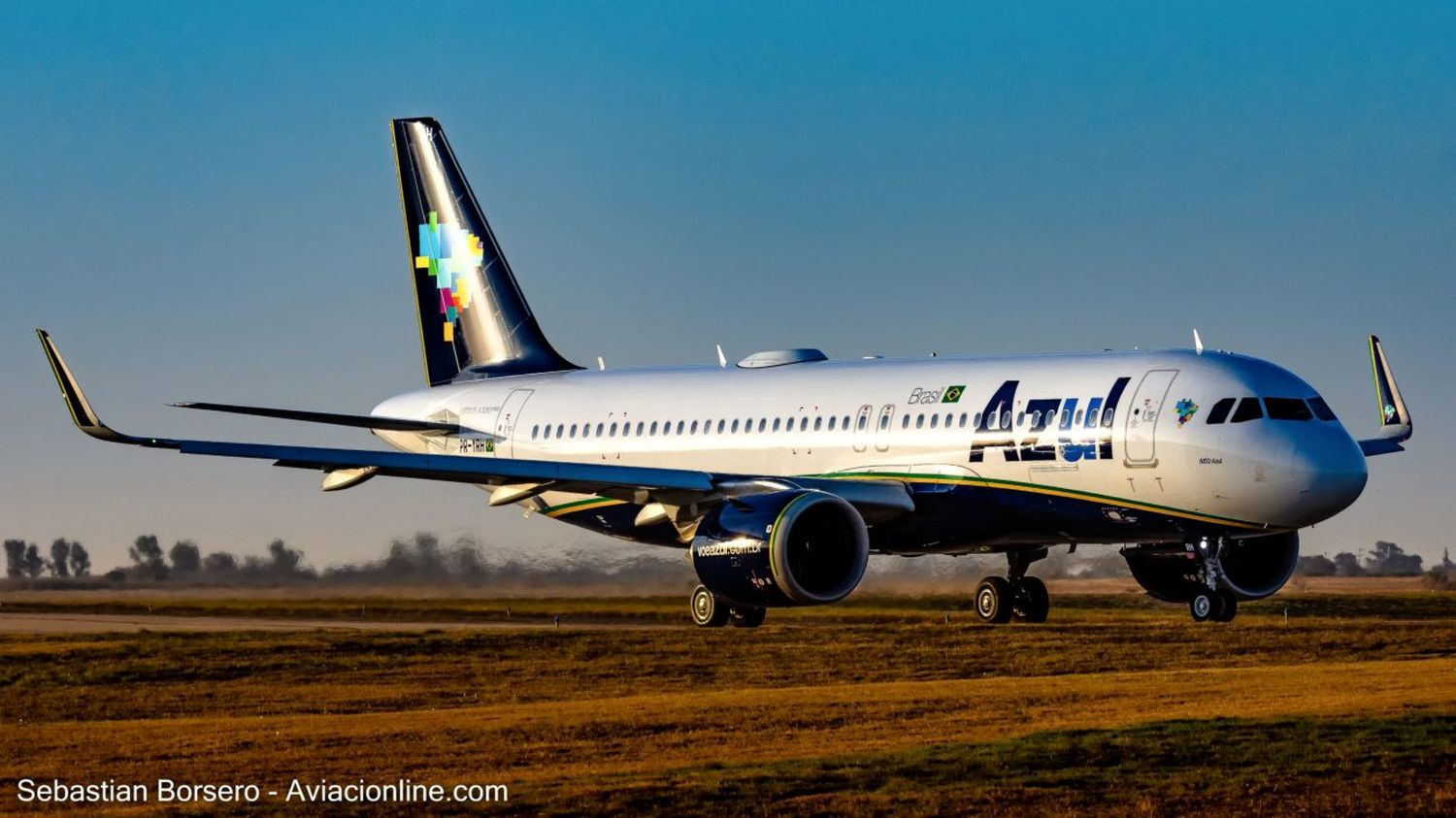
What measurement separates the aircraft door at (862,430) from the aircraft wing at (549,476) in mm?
665

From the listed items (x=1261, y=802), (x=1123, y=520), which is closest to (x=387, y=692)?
(x=1123, y=520)

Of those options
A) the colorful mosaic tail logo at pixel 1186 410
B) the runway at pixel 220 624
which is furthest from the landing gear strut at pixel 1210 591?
the runway at pixel 220 624

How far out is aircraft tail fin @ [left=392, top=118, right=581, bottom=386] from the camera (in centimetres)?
4638

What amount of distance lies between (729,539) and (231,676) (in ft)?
27.0

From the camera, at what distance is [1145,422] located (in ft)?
110

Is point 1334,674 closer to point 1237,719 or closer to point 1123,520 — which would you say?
point 1123,520

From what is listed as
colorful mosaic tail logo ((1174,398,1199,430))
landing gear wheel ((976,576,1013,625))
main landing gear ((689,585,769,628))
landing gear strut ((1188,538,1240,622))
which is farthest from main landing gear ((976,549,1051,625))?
colorful mosaic tail logo ((1174,398,1199,430))

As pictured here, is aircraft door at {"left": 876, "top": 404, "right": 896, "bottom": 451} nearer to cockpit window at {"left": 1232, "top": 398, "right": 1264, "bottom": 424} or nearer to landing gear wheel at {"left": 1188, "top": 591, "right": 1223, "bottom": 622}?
landing gear wheel at {"left": 1188, "top": 591, "right": 1223, "bottom": 622}

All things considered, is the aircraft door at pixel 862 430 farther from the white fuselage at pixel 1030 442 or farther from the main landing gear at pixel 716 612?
the main landing gear at pixel 716 612

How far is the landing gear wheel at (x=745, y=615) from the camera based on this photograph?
40.0 meters

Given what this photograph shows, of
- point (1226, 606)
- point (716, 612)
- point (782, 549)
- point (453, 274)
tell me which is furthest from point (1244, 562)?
point (453, 274)

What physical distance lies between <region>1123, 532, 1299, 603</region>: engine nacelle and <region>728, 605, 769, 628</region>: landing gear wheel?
22.2ft

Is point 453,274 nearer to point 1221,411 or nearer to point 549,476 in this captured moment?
point 549,476

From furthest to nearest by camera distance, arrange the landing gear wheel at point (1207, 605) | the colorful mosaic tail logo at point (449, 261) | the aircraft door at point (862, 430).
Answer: the colorful mosaic tail logo at point (449, 261), the aircraft door at point (862, 430), the landing gear wheel at point (1207, 605)
